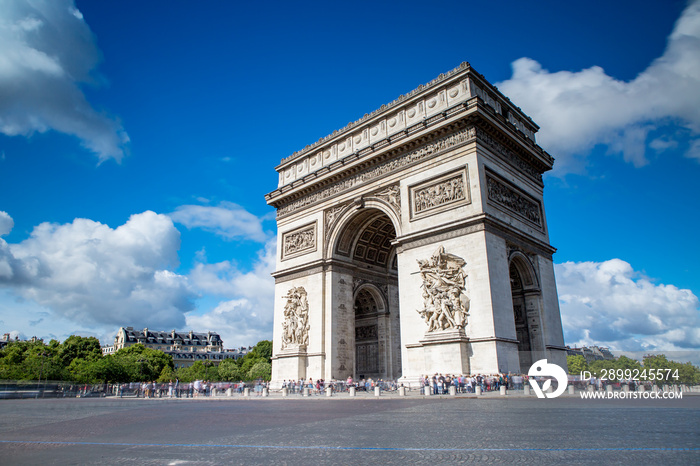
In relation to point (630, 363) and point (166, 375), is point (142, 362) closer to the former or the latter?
point (166, 375)

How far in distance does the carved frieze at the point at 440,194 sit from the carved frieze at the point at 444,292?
2.13 m

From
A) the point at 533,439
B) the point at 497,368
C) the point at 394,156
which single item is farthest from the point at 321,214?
the point at 533,439

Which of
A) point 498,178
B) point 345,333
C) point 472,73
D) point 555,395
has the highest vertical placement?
point 472,73

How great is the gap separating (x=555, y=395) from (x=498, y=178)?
10.6 metres

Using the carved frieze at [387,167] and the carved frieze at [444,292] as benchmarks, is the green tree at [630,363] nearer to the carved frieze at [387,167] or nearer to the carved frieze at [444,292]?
the carved frieze at [444,292]

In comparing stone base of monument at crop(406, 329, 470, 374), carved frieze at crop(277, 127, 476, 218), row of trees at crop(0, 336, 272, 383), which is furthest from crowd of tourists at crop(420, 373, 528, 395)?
row of trees at crop(0, 336, 272, 383)

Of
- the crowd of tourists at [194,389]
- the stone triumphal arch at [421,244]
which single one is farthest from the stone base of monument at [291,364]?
the crowd of tourists at [194,389]

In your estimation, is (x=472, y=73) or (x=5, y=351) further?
(x=5, y=351)

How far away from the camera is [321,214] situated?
2642 centimetres

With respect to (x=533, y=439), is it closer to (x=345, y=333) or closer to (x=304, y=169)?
(x=345, y=333)

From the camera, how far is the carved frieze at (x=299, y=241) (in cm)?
2667

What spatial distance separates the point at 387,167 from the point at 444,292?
7464mm

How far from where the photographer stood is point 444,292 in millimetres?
19641

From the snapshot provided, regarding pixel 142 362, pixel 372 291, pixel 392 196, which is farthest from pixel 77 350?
pixel 392 196
